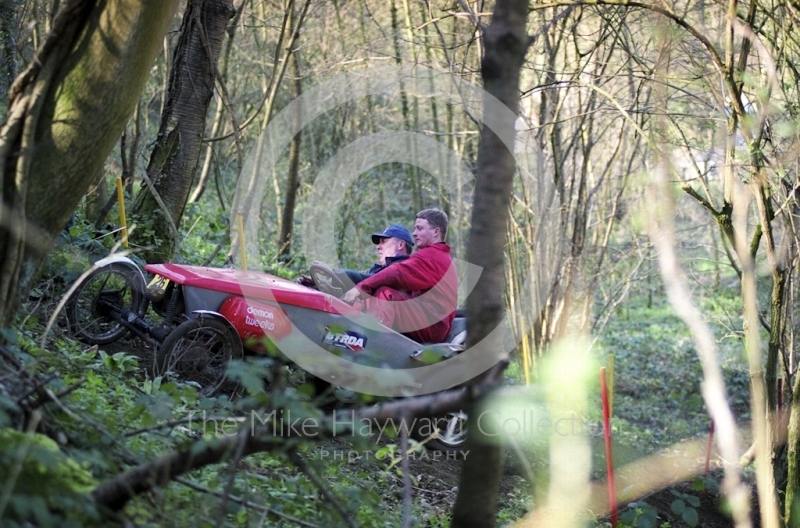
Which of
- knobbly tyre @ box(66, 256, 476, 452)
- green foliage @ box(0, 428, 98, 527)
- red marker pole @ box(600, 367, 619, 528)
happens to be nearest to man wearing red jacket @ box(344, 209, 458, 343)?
knobbly tyre @ box(66, 256, 476, 452)

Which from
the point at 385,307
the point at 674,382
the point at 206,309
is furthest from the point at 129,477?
the point at 674,382

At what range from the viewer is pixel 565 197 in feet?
31.5

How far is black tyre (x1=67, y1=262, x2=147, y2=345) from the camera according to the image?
5.85 m

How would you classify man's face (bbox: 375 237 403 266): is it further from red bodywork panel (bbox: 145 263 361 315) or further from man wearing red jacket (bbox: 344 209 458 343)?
red bodywork panel (bbox: 145 263 361 315)

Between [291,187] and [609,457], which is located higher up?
[291,187]

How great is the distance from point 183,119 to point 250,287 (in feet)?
8.64

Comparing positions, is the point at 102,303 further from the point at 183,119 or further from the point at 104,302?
the point at 183,119

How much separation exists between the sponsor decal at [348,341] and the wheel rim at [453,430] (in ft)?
3.04

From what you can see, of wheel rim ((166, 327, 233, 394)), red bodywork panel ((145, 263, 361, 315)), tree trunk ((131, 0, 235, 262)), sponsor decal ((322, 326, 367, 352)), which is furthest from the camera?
tree trunk ((131, 0, 235, 262))

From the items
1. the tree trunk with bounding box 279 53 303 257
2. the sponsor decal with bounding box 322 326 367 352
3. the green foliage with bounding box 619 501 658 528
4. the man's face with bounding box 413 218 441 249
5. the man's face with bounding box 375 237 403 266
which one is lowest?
the green foliage with bounding box 619 501 658 528

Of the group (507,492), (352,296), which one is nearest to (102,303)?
(352,296)

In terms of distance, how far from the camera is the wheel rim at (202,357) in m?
5.56

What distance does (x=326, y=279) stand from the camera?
6621 mm

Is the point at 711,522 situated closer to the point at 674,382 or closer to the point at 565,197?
the point at 565,197
